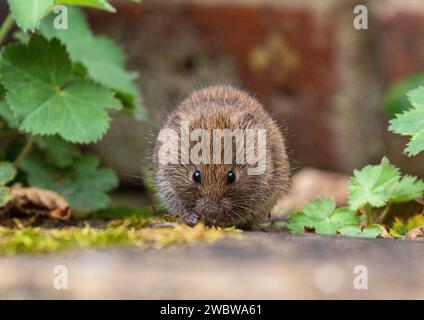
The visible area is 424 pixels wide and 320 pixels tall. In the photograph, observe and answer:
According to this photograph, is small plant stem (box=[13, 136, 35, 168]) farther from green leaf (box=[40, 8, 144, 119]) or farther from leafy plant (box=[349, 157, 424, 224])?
leafy plant (box=[349, 157, 424, 224])

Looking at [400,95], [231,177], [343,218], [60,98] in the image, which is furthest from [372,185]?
[400,95]

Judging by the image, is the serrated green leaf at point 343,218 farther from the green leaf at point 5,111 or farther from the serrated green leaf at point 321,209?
the green leaf at point 5,111

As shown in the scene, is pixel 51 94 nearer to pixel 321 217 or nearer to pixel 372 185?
pixel 321 217

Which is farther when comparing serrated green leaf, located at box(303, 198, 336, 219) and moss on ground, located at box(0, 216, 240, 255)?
serrated green leaf, located at box(303, 198, 336, 219)

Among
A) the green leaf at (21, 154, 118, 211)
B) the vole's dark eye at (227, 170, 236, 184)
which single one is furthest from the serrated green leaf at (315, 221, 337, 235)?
the green leaf at (21, 154, 118, 211)
